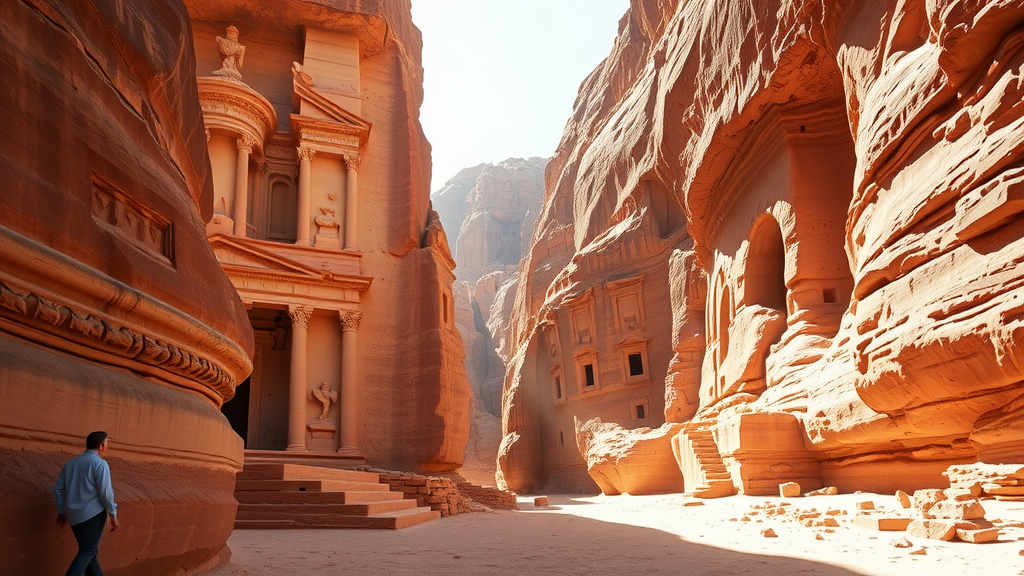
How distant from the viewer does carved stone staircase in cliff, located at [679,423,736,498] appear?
53.5ft

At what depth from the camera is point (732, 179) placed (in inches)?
832

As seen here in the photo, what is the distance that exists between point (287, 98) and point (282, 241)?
213 inches

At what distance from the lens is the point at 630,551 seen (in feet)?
24.3

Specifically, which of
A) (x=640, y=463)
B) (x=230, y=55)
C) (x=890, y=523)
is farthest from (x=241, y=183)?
(x=890, y=523)

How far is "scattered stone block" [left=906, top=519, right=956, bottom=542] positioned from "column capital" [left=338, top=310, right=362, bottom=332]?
636 inches

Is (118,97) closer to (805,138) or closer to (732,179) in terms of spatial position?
(805,138)

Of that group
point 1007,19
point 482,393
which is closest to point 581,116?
point 482,393

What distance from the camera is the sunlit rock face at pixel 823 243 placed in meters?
8.08

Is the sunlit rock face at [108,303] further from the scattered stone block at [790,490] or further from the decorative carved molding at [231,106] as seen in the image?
the decorative carved molding at [231,106]

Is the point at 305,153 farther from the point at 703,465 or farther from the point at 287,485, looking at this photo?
the point at 703,465

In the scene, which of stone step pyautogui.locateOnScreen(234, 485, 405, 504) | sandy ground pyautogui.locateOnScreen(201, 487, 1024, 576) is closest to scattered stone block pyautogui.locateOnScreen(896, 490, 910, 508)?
sandy ground pyautogui.locateOnScreen(201, 487, 1024, 576)

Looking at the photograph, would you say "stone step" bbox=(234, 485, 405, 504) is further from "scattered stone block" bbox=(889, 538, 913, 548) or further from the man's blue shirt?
the man's blue shirt

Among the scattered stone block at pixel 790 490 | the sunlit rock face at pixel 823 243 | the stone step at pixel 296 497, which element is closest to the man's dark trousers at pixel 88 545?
the sunlit rock face at pixel 823 243

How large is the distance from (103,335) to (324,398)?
1655cm
